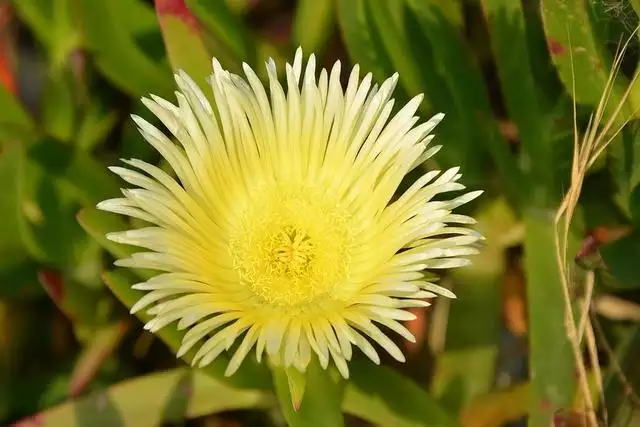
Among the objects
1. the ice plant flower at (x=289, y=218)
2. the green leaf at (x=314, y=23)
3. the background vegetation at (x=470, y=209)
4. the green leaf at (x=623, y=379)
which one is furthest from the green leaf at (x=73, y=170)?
the green leaf at (x=623, y=379)

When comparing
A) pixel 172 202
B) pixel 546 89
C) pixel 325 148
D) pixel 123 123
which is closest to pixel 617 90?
pixel 546 89

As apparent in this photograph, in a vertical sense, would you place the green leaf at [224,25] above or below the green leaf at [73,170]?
A: above

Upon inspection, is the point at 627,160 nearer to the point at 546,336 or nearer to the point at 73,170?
the point at 546,336

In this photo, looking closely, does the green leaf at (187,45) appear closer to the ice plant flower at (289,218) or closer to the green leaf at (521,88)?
the ice plant flower at (289,218)

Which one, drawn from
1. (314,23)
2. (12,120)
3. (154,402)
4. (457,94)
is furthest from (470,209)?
(12,120)

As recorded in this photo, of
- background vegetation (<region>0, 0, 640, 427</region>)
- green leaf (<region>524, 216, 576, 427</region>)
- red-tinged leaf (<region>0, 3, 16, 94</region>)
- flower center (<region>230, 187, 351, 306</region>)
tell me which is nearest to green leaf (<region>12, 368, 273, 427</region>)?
background vegetation (<region>0, 0, 640, 427</region>)
